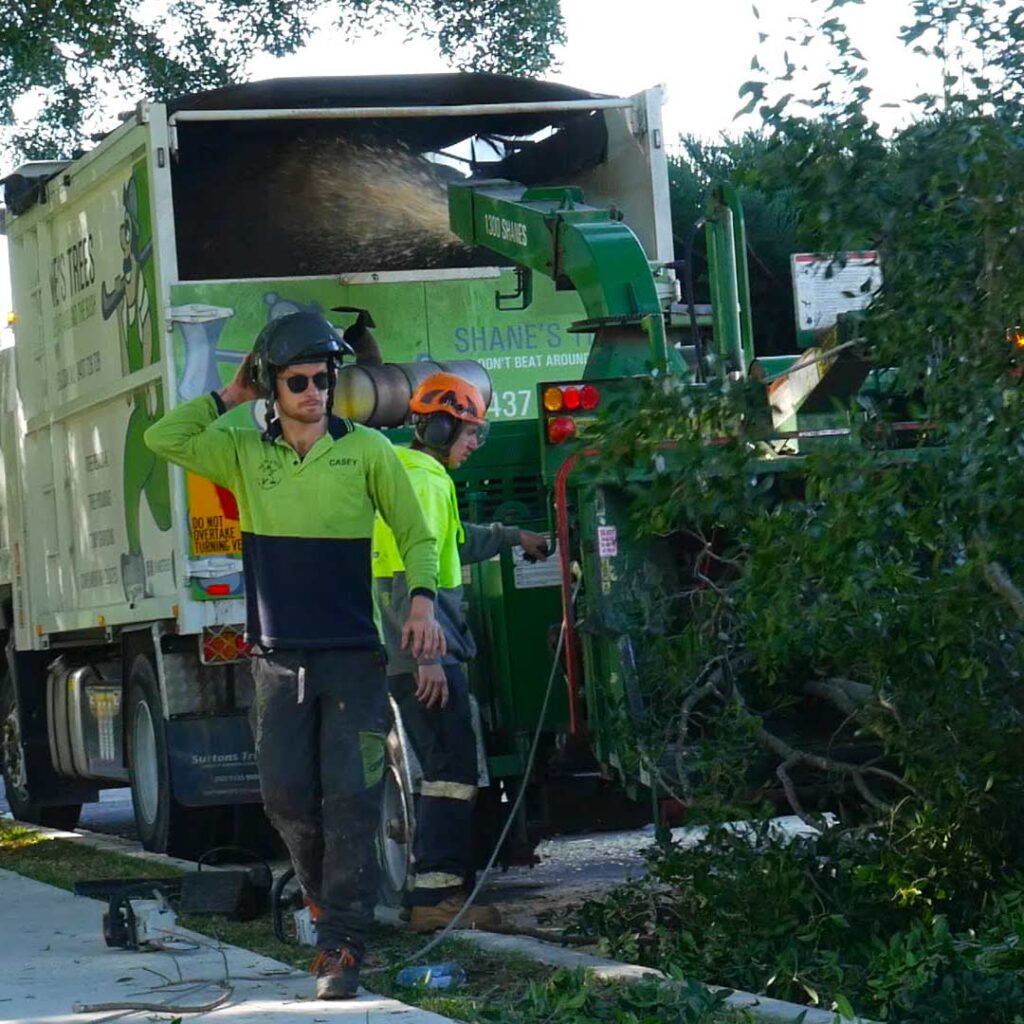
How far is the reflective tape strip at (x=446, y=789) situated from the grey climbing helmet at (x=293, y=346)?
1654 mm

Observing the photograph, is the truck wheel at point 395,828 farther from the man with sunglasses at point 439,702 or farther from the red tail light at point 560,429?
the red tail light at point 560,429

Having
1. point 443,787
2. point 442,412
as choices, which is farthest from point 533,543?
point 443,787

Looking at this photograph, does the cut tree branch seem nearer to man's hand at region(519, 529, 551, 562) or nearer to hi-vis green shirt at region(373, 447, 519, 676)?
hi-vis green shirt at region(373, 447, 519, 676)

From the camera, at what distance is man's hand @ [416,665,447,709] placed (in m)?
7.56

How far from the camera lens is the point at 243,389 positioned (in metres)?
6.85

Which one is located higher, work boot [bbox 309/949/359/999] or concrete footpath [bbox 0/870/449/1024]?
work boot [bbox 309/949/359/999]

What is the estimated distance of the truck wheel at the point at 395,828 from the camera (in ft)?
25.6

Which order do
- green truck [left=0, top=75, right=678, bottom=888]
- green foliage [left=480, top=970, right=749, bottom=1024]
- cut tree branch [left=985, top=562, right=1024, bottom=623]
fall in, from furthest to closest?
1. green truck [left=0, top=75, right=678, bottom=888]
2. cut tree branch [left=985, top=562, right=1024, bottom=623]
3. green foliage [left=480, top=970, right=749, bottom=1024]

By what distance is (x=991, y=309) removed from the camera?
574cm

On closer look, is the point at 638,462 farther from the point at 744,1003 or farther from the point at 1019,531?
the point at 744,1003

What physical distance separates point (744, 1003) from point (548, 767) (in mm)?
2473

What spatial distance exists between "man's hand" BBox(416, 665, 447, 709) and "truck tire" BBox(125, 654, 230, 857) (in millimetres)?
3055

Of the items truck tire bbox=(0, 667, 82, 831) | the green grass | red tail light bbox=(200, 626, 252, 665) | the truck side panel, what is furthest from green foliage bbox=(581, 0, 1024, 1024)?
truck tire bbox=(0, 667, 82, 831)

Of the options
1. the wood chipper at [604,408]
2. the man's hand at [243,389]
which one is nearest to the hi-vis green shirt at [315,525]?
the man's hand at [243,389]
